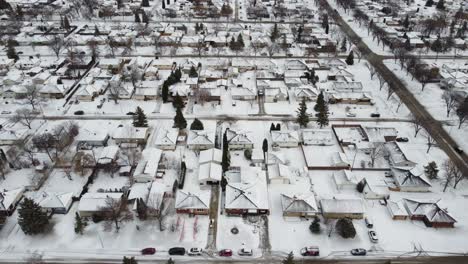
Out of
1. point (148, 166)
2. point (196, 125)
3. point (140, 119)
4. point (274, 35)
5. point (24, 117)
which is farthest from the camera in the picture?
point (274, 35)

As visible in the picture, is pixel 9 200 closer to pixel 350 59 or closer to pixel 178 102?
pixel 178 102

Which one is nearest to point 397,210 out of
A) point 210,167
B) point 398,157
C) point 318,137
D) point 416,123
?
point 398,157

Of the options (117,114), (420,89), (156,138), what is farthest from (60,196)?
(420,89)

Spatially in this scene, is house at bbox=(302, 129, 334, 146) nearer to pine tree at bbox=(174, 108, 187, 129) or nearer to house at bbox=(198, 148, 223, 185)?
house at bbox=(198, 148, 223, 185)

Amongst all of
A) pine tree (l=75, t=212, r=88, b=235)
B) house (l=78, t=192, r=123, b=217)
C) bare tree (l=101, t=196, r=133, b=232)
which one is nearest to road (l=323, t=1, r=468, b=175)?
bare tree (l=101, t=196, r=133, b=232)

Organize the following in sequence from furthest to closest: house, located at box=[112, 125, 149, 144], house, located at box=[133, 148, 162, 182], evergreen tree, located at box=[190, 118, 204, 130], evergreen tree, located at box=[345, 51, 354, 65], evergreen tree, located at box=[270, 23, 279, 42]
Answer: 1. evergreen tree, located at box=[270, 23, 279, 42]
2. evergreen tree, located at box=[345, 51, 354, 65]
3. evergreen tree, located at box=[190, 118, 204, 130]
4. house, located at box=[112, 125, 149, 144]
5. house, located at box=[133, 148, 162, 182]

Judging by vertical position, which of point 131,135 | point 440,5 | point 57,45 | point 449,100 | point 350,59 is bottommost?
point 131,135

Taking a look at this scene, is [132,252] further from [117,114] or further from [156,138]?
[117,114]

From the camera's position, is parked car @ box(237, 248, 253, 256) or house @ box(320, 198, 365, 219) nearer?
parked car @ box(237, 248, 253, 256)
